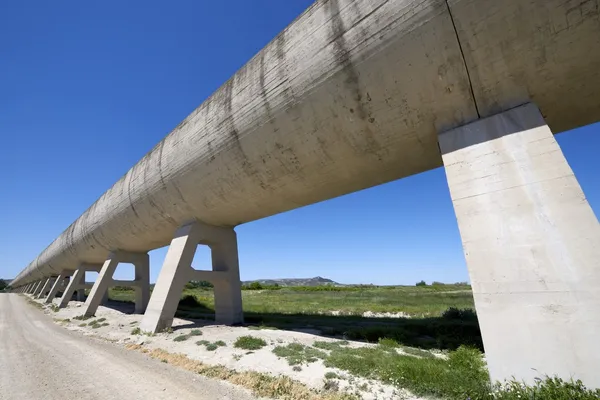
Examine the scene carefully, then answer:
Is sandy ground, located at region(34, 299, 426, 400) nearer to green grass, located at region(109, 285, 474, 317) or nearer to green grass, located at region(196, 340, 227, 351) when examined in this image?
green grass, located at region(196, 340, 227, 351)

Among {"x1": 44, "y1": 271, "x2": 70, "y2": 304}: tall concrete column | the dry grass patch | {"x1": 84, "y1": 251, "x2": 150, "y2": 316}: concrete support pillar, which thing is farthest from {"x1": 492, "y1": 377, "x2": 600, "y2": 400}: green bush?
{"x1": 44, "y1": 271, "x2": 70, "y2": 304}: tall concrete column

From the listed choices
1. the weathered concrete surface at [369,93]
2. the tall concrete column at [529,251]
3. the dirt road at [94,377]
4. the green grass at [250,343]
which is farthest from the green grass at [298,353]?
the weathered concrete surface at [369,93]

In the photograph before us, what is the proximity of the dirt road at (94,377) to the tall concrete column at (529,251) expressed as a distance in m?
4.44

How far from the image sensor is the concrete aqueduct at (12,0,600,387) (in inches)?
176

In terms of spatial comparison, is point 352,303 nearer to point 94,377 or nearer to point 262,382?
point 262,382

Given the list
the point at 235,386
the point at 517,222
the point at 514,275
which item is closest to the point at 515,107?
the point at 517,222

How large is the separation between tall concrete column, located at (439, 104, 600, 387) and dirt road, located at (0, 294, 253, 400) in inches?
175

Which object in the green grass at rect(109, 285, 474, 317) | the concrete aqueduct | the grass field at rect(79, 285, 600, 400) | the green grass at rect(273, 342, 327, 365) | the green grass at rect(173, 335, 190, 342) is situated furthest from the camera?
the green grass at rect(109, 285, 474, 317)

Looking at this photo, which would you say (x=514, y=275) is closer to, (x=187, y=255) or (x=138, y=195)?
(x=187, y=255)

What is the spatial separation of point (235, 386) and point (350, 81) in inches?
271

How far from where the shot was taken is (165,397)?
5062 mm

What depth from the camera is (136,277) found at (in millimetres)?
22922

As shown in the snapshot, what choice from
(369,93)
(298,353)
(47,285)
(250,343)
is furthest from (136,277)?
(47,285)

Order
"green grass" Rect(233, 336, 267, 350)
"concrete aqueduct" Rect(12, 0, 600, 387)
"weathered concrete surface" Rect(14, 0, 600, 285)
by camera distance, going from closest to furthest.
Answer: "concrete aqueduct" Rect(12, 0, 600, 387)
"weathered concrete surface" Rect(14, 0, 600, 285)
"green grass" Rect(233, 336, 267, 350)
